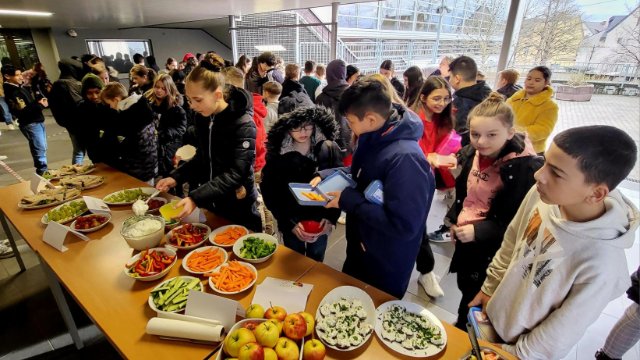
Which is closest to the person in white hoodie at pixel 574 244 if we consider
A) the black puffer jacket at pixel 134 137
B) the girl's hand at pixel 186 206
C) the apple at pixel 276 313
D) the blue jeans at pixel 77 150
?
the apple at pixel 276 313

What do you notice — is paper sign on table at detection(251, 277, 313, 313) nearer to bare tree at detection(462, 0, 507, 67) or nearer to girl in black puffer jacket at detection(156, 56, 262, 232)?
girl in black puffer jacket at detection(156, 56, 262, 232)

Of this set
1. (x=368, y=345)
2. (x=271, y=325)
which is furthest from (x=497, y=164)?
(x=271, y=325)

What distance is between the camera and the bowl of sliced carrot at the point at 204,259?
124 cm

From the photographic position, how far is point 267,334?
85cm

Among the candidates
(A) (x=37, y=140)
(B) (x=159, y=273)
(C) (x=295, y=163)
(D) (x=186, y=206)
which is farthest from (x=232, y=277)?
(A) (x=37, y=140)

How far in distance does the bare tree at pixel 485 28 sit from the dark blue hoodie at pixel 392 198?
3.26m

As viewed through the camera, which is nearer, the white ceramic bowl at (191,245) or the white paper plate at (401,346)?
the white paper plate at (401,346)

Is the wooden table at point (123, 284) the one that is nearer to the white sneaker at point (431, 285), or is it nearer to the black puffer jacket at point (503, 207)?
the black puffer jacket at point (503, 207)

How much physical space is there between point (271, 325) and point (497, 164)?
3.80 ft

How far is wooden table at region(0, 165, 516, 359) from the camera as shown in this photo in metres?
0.94

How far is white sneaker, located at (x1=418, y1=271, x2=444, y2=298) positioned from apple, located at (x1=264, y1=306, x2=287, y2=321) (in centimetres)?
143

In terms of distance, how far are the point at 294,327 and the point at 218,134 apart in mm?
1108

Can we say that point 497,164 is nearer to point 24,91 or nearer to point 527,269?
point 527,269

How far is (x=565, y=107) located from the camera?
3533 millimetres
